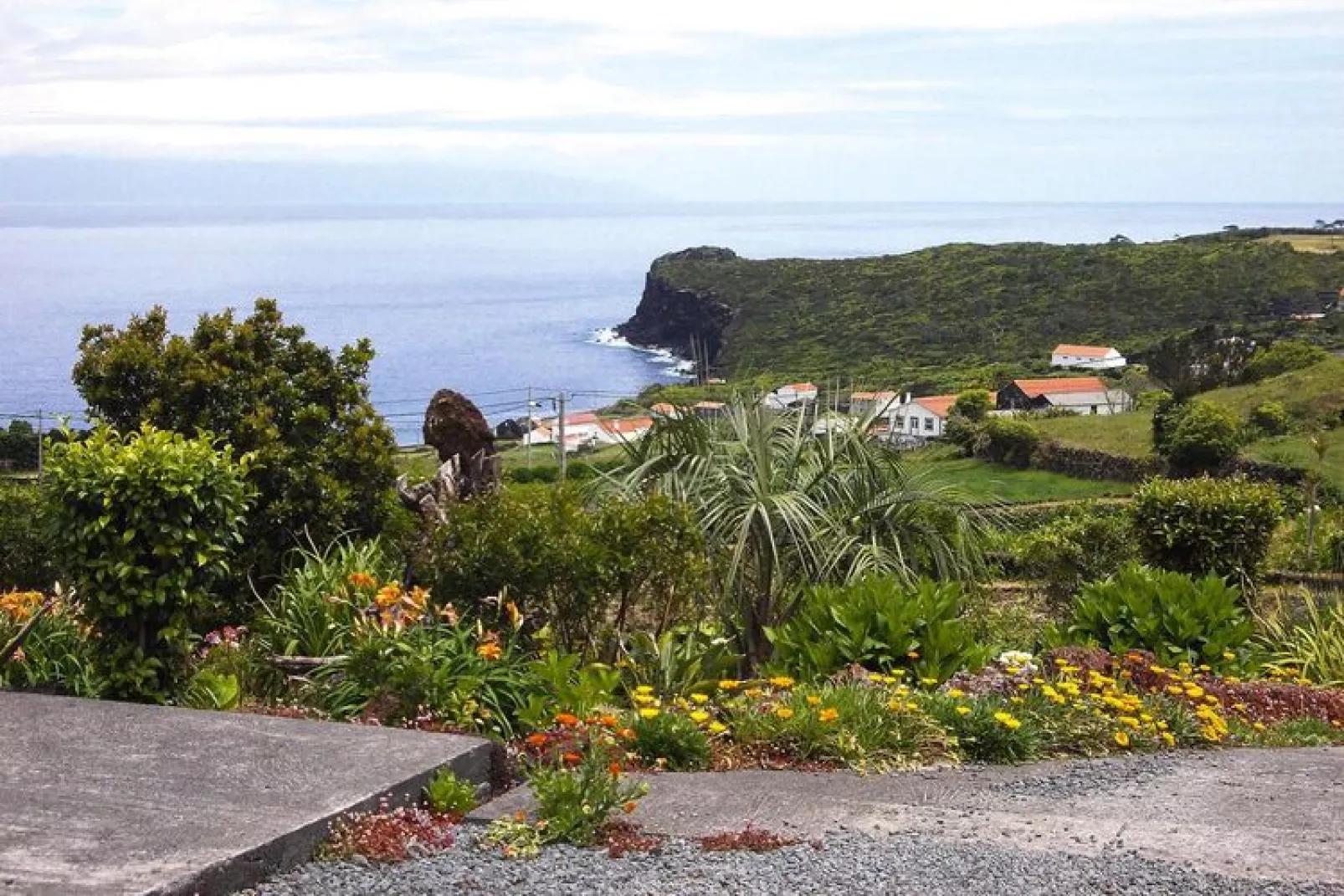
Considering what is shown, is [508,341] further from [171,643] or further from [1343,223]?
[171,643]

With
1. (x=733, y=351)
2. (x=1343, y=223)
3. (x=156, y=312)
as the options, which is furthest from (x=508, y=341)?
(x=156, y=312)

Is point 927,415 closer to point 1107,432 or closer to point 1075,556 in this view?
point 1107,432

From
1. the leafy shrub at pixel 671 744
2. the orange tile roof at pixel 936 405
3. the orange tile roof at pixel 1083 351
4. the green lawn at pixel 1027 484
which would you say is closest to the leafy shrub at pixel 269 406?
the leafy shrub at pixel 671 744

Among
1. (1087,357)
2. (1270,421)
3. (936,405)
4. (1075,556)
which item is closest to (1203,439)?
(1270,421)

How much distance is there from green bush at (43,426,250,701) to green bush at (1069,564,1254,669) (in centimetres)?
493

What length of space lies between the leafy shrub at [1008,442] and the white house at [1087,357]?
113 feet

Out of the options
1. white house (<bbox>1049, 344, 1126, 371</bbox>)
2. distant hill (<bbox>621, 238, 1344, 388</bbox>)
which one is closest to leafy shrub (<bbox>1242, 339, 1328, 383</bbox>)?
white house (<bbox>1049, 344, 1126, 371</bbox>)

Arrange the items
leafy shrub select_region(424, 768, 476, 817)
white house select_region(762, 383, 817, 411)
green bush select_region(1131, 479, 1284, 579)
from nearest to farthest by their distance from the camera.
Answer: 1. leafy shrub select_region(424, 768, 476, 817)
2. white house select_region(762, 383, 817, 411)
3. green bush select_region(1131, 479, 1284, 579)

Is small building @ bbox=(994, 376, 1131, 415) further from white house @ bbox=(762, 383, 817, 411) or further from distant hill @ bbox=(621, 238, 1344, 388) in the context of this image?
white house @ bbox=(762, 383, 817, 411)

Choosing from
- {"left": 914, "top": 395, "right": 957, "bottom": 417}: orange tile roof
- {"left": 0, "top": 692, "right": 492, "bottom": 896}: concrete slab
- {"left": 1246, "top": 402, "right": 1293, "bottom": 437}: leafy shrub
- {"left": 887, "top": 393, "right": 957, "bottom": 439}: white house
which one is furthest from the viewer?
{"left": 914, "top": 395, "right": 957, "bottom": 417}: orange tile roof

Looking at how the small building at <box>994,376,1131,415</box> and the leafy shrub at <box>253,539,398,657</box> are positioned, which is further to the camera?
the small building at <box>994,376,1131,415</box>

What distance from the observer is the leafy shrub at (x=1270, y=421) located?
131 feet

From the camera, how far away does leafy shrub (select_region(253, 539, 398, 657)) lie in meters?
7.56

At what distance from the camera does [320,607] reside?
779cm
